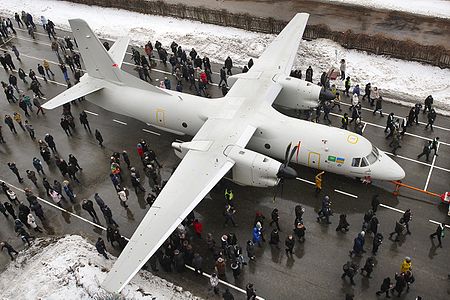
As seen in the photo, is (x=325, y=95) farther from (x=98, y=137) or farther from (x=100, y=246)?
(x=100, y=246)

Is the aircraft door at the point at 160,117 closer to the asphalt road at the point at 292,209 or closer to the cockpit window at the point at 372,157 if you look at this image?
the asphalt road at the point at 292,209

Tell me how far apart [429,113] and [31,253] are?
27475 mm

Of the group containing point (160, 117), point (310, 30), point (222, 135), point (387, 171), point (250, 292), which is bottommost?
point (250, 292)

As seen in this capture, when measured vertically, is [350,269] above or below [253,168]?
below

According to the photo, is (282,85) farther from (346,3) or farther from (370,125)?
(346,3)

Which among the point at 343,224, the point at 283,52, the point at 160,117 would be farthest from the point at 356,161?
the point at 160,117

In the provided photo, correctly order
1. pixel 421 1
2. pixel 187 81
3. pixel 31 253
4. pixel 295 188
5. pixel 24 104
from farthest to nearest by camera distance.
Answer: pixel 421 1 → pixel 187 81 → pixel 24 104 → pixel 295 188 → pixel 31 253

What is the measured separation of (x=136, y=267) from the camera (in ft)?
62.2

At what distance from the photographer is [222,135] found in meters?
25.0

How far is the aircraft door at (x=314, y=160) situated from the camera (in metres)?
24.6

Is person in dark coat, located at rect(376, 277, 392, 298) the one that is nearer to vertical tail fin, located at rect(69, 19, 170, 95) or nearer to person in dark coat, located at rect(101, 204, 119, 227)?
person in dark coat, located at rect(101, 204, 119, 227)

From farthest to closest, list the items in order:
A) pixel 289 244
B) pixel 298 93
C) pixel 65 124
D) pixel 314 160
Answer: pixel 65 124, pixel 298 93, pixel 314 160, pixel 289 244

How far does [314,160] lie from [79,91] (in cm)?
1755

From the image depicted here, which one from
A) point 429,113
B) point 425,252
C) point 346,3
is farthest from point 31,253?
point 346,3
